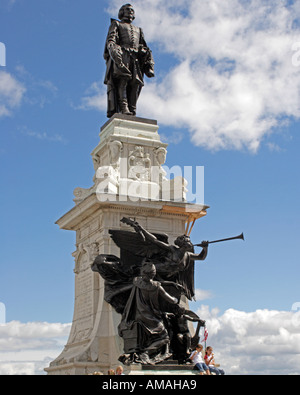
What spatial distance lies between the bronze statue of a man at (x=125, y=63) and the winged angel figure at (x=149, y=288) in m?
4.67

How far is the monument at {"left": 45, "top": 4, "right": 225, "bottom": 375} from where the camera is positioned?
516 inches

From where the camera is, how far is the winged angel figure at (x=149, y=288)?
12.9m

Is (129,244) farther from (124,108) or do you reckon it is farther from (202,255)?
(124,108)

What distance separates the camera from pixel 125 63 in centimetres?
1712

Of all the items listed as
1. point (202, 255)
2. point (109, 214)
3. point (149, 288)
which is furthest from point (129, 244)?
point (202, 255)

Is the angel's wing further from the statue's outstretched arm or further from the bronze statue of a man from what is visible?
the bronze statue of a man

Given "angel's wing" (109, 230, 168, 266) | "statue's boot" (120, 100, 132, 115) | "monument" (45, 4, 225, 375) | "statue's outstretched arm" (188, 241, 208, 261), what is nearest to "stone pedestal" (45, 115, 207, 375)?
"monument" (45, 4, 225, 375)

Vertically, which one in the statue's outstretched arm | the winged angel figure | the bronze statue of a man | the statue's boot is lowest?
the winged angel figure

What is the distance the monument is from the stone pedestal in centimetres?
2

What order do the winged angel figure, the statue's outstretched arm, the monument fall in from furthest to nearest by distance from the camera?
the statue's outstretched arm
the monument
the winged angel figure

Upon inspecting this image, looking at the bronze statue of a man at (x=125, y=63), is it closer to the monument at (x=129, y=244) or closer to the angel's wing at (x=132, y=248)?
the monument at (x=129, y=244)

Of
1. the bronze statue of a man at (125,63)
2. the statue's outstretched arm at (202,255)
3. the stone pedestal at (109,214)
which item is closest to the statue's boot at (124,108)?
the bronze statue of a man at (125,63)
